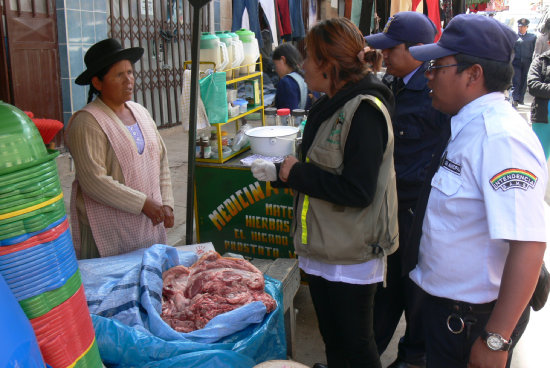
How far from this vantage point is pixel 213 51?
143 inches

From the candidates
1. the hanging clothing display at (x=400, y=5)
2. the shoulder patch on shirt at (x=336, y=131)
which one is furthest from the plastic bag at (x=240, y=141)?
the hanging clothing display at (x=400, y=5)

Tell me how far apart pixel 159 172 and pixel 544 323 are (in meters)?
3.06

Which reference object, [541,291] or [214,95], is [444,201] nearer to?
[541,291]

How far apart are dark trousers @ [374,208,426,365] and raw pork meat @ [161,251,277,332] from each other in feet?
2.91

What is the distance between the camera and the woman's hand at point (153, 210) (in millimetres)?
2662

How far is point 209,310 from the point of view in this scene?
2.14 meters

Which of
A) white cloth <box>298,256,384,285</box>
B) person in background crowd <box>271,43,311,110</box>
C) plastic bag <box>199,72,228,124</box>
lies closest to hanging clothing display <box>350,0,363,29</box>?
person in background crowd <box>271,43,311,110</box>

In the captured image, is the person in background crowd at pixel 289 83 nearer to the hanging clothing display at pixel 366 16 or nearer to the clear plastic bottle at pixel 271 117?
the clear plastic bottle at pixel 271 117

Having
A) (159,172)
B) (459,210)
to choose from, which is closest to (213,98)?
(159,172)

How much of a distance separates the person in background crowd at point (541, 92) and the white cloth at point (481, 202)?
160 inches

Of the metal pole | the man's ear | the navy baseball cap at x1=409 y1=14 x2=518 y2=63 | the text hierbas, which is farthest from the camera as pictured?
the text hierbas

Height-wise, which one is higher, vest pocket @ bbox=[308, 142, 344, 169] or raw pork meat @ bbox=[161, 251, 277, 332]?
vest pocket @ bbox=[308, 142, 344, 169]

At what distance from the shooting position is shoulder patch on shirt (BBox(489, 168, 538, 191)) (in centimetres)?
135

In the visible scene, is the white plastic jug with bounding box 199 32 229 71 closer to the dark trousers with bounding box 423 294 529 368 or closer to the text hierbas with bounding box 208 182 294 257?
the text hierbas with bounding box 208 182 294 257
